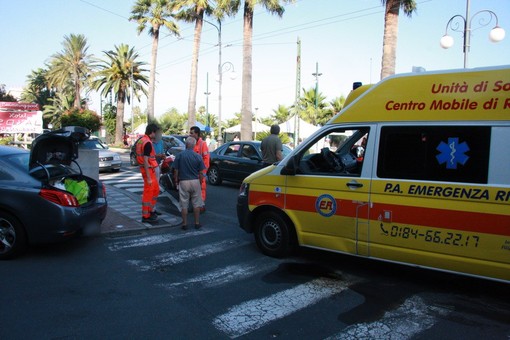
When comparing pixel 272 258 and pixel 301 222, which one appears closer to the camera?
pixel 301 222

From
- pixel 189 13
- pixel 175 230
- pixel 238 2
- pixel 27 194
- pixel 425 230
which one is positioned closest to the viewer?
pixel 425 230

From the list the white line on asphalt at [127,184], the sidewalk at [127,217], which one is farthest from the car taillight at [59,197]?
the white line on asphalt at [127,184]

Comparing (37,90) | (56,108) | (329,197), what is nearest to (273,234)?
(329,197)

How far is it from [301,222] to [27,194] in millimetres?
3674

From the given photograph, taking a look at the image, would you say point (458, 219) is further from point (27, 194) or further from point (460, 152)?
point (27, 194)

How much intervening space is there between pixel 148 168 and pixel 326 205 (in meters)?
3.83

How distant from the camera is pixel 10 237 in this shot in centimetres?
549

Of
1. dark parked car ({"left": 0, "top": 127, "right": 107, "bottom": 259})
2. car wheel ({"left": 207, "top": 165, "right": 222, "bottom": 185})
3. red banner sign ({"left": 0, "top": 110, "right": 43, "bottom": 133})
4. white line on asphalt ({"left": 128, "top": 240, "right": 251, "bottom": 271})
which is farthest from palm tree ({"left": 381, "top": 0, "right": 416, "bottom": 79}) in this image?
red banner sign ({"left": 0, "top": 110, "right": 43, "bottom": 133})

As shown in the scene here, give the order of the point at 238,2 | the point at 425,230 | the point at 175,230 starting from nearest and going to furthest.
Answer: the point at 425,230, the point at 175,230, the point at 238,2

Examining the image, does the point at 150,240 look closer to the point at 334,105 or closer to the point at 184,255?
the point at 184,255

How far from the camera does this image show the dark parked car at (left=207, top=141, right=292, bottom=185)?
12.3m

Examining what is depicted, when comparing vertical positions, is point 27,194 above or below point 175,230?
above

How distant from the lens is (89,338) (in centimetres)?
350

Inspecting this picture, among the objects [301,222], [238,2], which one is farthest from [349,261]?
[238,2]
